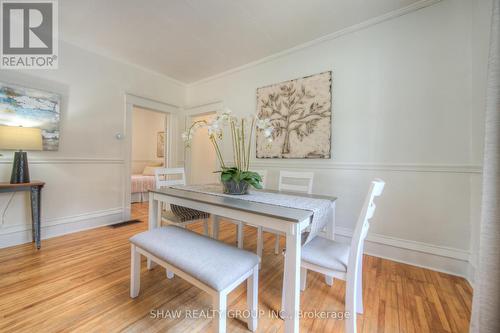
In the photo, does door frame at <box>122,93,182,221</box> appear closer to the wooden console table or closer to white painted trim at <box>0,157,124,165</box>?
white painted trim at <box>0,157,124,165</box>

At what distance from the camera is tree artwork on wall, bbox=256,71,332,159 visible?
2.42 meters

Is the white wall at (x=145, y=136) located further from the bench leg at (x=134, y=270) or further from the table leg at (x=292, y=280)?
the table leg at (x=292, y=280)

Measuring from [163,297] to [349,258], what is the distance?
4.32 ft

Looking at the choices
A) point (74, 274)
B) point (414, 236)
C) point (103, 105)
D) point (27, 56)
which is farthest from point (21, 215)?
point (414, 236)

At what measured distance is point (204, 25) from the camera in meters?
2.25

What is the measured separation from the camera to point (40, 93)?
2336 millimetres

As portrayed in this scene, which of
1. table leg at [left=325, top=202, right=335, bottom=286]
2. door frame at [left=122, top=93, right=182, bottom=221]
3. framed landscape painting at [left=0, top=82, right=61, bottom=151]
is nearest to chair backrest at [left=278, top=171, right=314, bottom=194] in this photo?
table leg at [left=325, top=202, right=335, bottom=286]

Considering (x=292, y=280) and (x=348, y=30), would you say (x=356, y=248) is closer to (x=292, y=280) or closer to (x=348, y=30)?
(x=292, y=280)

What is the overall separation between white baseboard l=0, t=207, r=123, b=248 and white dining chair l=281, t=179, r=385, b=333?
3.04 m

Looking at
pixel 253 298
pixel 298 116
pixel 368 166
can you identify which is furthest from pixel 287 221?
pixel 298 116

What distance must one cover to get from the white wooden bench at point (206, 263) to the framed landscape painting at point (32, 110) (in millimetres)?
2167

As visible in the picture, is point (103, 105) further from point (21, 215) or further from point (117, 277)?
point (117, 277)

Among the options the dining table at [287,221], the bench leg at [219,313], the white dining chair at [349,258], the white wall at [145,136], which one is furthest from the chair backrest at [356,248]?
the white wall at [145,136]

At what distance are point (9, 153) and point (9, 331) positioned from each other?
6.73 feet
